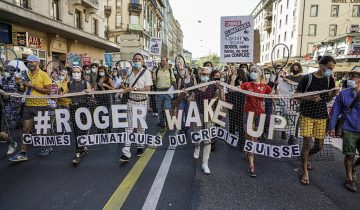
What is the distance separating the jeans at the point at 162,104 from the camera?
22.4 ft

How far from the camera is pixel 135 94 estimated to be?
562cm

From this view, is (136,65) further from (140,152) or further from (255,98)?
(255,98)

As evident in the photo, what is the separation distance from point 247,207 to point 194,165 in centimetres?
180

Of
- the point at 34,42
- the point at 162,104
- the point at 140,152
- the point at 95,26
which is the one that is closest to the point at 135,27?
the point at 95,26

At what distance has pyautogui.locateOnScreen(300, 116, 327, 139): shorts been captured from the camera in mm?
4664

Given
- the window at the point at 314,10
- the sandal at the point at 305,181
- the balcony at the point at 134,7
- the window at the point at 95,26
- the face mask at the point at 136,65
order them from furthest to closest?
the balcony at the point at 134,7
the window at the point at 314,10
the window at the point at 95,26
the face mask at the point at 136,65
the sandal at the point at 305,181

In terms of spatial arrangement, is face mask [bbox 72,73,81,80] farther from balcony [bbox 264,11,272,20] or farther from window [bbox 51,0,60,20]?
balcony [bbox 264,11,272,20]

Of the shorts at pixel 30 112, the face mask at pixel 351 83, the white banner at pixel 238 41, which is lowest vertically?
the shorts at pixel 30 112

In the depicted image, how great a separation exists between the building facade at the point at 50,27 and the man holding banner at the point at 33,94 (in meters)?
7.84

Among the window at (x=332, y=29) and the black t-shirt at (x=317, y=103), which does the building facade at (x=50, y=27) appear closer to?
the black t-shirt at (x=317, y=103)

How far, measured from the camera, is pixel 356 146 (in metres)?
4.58

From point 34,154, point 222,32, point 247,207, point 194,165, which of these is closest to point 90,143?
point 34,154

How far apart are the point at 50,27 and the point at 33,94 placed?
13186 millimetres

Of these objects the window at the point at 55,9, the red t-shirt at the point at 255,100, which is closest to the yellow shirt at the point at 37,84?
the red t-shirt at the point at 255,100
